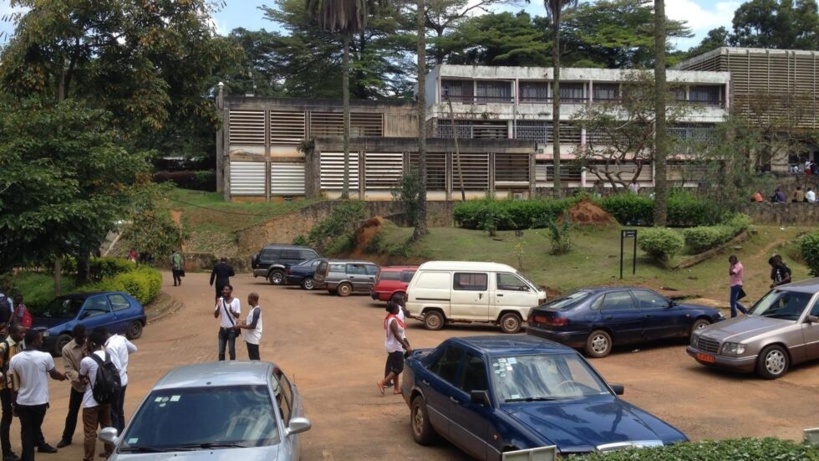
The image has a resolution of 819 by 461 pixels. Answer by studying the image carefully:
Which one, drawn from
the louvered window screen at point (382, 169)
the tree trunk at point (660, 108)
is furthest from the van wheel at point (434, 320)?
the louvered window screen at point (382, 169)

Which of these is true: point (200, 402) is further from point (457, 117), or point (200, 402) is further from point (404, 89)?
point (404, 89)

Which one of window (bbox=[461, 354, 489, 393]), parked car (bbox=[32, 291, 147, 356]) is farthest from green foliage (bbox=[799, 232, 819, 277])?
parked car (bbox=[32, 291, 147, 356])

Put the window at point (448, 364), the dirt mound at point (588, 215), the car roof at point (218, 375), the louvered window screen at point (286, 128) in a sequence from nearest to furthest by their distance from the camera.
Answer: the car roof at point (218, 375)
the window at point (448, 364)
the dirt mound at point (588, 215)
the louvered window screen at point (286, 128)

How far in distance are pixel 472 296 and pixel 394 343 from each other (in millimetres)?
8350

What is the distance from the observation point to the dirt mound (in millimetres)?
32188

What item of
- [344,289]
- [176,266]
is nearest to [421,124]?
[344,289]

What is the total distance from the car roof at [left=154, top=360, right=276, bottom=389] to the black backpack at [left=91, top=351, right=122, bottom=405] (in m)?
1.29

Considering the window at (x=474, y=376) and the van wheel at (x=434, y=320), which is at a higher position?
the window at (x=474, y=376)

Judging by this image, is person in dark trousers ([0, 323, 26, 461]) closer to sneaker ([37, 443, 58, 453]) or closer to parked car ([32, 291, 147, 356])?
sneaker ([37, 443, 58, 453])

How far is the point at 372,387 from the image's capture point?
13.4 m

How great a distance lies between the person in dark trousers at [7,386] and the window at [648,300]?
39.0ft

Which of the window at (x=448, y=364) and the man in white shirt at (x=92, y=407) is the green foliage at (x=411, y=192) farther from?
the man in white shirt at (x=92, y=407)

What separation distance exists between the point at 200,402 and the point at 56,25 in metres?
19.4

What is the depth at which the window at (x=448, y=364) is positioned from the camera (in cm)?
921
